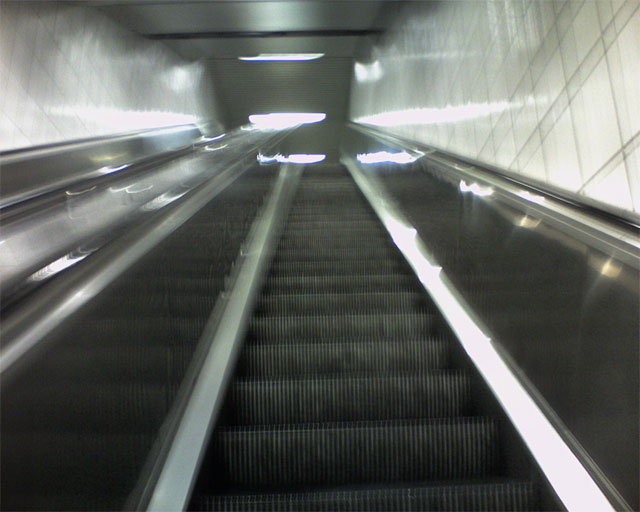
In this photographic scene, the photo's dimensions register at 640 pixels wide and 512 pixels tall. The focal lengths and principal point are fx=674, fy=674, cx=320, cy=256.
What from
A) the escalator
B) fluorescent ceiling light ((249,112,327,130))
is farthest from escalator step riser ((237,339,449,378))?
fluorescent ceiling light ((249,112,327,130))

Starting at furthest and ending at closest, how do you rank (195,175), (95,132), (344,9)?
(344,9)
(95,132)
(195,175)

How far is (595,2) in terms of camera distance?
2736 mm

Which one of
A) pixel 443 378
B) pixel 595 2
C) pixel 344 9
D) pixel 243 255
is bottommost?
pixel 443 378

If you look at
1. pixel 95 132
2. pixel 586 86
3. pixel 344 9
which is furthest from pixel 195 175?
pixel 344 9

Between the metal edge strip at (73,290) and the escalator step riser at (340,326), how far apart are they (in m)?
1.07

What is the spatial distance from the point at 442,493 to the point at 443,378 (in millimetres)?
773

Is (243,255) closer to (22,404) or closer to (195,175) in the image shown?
(195,175)

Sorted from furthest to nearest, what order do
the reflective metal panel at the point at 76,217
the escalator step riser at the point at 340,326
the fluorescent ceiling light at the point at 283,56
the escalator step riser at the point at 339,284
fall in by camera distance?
the fluorescent ceiling light at the point at 283,56 → the escalator step riser at the point at 339,284 → the escalator step riser at the point at 340,326 → the reflective metal panel at the point at 76,217

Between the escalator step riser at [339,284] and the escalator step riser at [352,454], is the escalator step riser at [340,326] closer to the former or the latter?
the escalator step riser at [339,284]

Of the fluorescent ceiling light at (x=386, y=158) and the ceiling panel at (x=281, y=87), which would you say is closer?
the fluorescent ceiling light at (x=386, y=158)

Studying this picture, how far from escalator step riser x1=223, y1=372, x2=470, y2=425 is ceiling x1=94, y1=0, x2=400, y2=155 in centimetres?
775

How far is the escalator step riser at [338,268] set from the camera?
4.47m

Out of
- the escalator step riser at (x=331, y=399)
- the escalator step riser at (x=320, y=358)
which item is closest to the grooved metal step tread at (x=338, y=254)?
the escalator step riser at (x=320, y=358)

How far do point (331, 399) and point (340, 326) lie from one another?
805 millimetres
